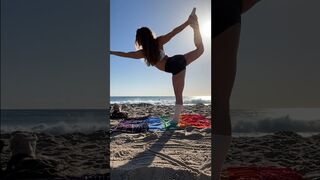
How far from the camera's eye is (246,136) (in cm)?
246

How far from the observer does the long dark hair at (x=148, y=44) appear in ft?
8.05

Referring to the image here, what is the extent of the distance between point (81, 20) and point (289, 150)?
1.66 meters

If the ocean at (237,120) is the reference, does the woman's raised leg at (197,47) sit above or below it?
above

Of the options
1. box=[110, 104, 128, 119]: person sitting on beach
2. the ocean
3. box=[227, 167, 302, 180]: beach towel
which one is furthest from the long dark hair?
box=[227, 167, 302, 180]: beach towel

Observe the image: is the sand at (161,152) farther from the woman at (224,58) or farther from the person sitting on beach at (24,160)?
the person sitting on beach at (24,160)

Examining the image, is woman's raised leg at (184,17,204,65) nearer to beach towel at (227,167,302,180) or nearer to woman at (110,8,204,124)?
woman at (110,8,204,124)

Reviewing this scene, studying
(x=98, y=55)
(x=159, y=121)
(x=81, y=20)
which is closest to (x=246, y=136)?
(x=159, y=121)

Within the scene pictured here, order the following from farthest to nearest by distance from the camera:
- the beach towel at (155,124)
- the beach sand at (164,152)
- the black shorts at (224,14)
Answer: the beach towel at (155,124)
the beach sand at (164,152)
the black shorts at (224,14)

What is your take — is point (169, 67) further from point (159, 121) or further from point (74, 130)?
point (74, 130)

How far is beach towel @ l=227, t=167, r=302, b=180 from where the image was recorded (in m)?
2.43

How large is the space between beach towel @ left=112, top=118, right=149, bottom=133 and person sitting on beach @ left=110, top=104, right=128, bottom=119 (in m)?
0.04

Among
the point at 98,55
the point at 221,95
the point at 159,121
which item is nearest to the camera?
the point at 221,95

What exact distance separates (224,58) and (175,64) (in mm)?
393

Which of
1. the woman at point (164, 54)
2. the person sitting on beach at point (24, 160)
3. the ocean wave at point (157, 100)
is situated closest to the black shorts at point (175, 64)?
the woman at point (164, 54)
